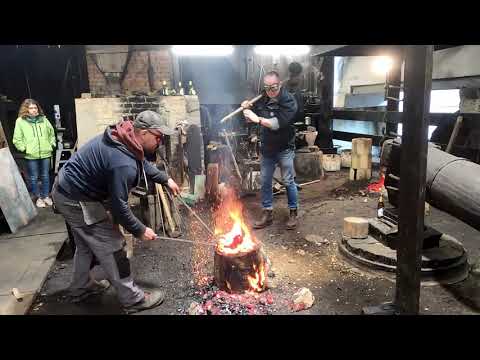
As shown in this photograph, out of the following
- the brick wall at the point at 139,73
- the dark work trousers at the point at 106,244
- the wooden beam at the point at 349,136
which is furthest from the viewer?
the wooden beam at the point at 349,136

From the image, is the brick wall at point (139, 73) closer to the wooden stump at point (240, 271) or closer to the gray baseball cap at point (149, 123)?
the gray baseball cap at point (149, 123)

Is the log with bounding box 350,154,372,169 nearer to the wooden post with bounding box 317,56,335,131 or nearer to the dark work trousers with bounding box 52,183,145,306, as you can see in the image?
the wooden post with bounding box 317,56,335,131

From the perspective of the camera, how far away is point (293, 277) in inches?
182

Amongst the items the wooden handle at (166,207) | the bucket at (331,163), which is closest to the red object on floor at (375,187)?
the bucket at (331,163)

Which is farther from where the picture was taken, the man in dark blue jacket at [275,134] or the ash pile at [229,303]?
the man in dark blue jacket at [275,134]

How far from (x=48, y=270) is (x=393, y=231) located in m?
4.65

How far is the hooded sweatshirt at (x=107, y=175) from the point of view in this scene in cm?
353

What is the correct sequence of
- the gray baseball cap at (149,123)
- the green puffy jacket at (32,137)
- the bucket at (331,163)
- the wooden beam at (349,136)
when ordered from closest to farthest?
the gray baseball cap at (149,123)
the green puffy jacket at (32,137)
the bucket at (331,163)
the wooden beam at (349,136)

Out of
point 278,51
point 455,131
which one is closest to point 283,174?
point 455,131

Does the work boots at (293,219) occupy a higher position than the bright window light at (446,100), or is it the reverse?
the bright window light at (446,100)

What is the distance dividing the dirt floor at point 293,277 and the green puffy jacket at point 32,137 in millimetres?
3276

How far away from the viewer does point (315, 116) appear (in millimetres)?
12367
